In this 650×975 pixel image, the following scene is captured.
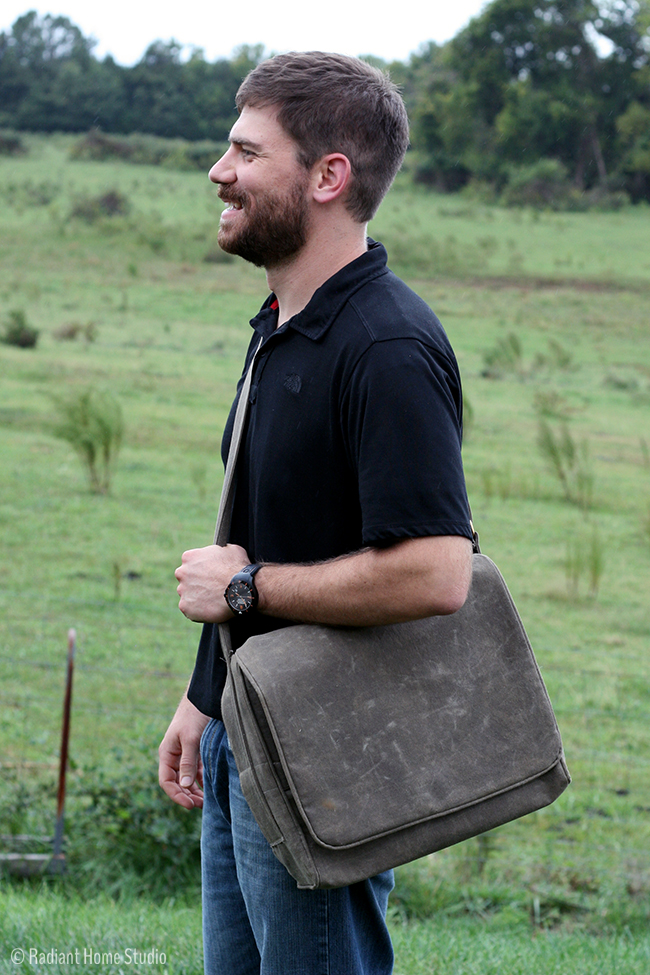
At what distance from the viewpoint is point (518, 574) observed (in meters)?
8.27

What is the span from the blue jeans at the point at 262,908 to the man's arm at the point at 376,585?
0.97 feet

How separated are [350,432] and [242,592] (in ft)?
0.80

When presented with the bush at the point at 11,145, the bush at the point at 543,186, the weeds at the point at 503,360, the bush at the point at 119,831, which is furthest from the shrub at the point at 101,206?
the bush at the point at 119,831

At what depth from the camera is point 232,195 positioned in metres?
1.27

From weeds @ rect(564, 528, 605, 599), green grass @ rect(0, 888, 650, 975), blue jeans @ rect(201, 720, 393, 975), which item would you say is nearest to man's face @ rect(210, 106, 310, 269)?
blue jeans @ rect(201, 720, 393, 975)

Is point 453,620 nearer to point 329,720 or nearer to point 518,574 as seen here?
point 329,720

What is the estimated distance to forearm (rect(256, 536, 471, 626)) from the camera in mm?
1092

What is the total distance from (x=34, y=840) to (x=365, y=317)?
111 inches

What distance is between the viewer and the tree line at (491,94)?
77.7 ft

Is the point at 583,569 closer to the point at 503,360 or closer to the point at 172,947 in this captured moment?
the point at 172,947

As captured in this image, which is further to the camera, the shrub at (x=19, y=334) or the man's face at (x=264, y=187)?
the shrub at (x=19, y=334)

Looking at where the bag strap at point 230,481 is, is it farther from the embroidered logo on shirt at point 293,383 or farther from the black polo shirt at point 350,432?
the embroidered logo on shirt at point 293,383

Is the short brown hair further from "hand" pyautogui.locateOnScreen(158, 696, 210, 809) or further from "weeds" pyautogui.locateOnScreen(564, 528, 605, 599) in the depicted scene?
"weeds" pyautogui.locateOnScreen(564, 528, 605, 599)

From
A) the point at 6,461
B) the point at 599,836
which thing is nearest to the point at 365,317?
the point at 599,836
